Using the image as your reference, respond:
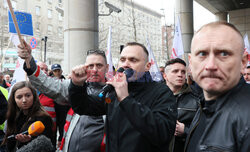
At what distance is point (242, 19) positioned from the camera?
1945 centimetres

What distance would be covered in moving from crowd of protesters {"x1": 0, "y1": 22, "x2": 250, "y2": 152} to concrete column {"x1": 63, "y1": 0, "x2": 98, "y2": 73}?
2733 millimetres

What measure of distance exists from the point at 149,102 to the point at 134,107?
339 millimetres

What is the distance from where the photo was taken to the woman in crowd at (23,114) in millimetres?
2969

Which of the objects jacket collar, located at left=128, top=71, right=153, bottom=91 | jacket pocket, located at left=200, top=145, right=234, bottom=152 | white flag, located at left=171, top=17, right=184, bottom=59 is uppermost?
white flag, located at left=171, top=17, right=184, bottom=59

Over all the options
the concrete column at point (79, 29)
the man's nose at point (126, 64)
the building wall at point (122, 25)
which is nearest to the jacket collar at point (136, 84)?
the man's nose at point (126, 64)

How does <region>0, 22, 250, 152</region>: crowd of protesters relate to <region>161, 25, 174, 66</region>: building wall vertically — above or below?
below

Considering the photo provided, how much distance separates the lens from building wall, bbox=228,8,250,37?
1909 cm

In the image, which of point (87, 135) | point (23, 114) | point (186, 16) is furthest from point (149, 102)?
point (186, 16)

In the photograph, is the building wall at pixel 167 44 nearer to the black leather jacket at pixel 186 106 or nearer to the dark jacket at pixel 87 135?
the black leather jacket at pixel 186 106

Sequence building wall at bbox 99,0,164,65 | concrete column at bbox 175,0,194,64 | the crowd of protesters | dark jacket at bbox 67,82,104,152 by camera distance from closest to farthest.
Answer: the crowd of protesters, dark jacket at bbox 67,82,104,152, concrete column at bbox 175,0,194,64, building wall at bbox 99,0,164,65

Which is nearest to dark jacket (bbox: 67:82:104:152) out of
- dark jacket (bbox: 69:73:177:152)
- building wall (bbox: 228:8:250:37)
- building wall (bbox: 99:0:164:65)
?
dark jacket (bbox: 69:73:177:152)

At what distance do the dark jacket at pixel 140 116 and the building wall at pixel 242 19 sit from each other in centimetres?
1941

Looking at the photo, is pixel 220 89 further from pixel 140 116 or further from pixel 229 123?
pixel 140 116

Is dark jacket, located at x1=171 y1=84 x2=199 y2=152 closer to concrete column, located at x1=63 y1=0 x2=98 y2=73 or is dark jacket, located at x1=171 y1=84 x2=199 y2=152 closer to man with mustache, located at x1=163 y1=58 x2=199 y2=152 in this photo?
man with mustache, located at x1=163 y1=58 x2=199 y2=152
